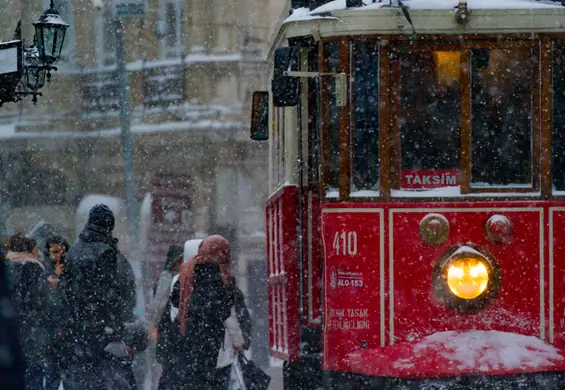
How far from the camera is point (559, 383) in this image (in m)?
7.05

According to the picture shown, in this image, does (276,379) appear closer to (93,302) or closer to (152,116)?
(93,302)

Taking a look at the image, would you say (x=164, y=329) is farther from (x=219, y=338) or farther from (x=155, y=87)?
(x=155, y=87)

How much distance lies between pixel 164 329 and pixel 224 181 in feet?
52.5

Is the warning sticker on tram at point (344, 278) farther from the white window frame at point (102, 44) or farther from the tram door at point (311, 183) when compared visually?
the white window frame at point (102, 44)

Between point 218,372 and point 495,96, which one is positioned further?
point 218,372

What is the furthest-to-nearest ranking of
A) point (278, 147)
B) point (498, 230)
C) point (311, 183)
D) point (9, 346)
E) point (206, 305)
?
point (278, 147) → point (206, 305) → point (311, 183) → point (498, 230) → point (9, 346)

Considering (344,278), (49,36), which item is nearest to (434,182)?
(344,278)

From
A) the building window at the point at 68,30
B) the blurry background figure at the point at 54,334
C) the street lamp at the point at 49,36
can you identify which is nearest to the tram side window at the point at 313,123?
the blurry background figure at the point at 54,334

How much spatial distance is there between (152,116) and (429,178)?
19.2 meters

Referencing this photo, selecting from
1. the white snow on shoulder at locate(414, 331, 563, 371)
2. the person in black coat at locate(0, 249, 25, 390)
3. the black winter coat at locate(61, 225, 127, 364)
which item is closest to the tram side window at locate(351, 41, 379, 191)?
the white snow on shoulder at locate(414, 331, 563, 371)

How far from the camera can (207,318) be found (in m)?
8.81

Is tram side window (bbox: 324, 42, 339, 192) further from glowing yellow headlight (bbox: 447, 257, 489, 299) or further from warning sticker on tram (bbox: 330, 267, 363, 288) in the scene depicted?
glowing yellow headlight (bbox: 447, 257, 489, 299)

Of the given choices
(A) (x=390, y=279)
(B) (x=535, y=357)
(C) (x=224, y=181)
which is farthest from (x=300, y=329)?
(C) (x=224, y=181)

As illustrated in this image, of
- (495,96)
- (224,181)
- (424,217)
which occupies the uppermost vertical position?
(495,96)
